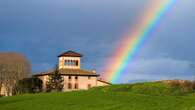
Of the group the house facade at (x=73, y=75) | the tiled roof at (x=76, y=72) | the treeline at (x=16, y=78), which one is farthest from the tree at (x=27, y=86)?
the tiled roof at (x=76, y=72)

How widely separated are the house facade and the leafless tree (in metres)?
8.78

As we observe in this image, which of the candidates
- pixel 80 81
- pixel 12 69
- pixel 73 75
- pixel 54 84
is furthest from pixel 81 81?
pixel 54 84

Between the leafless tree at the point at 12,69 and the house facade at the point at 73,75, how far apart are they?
8778 millimetres

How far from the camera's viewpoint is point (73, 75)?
156 metres

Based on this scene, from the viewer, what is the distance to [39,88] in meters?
143

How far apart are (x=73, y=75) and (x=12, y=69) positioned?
77.4 feet

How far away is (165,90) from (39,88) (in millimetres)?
82403

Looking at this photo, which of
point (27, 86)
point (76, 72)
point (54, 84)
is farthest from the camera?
point (76, 72)

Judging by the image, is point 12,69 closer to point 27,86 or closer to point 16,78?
A: point 16,78

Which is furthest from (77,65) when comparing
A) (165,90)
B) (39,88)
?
(165,90)

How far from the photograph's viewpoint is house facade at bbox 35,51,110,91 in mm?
154750

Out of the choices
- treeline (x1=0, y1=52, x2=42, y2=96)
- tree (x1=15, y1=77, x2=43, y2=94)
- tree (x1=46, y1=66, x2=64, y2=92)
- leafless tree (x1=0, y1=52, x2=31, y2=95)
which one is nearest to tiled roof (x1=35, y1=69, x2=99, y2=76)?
leafless tree (x1=0, y1=52, x2=31, y2=95)

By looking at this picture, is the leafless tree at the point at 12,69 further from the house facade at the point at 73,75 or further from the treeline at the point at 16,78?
the house facade at the point at 73,75

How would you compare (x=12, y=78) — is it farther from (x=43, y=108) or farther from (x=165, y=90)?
(x=43, y=108)
